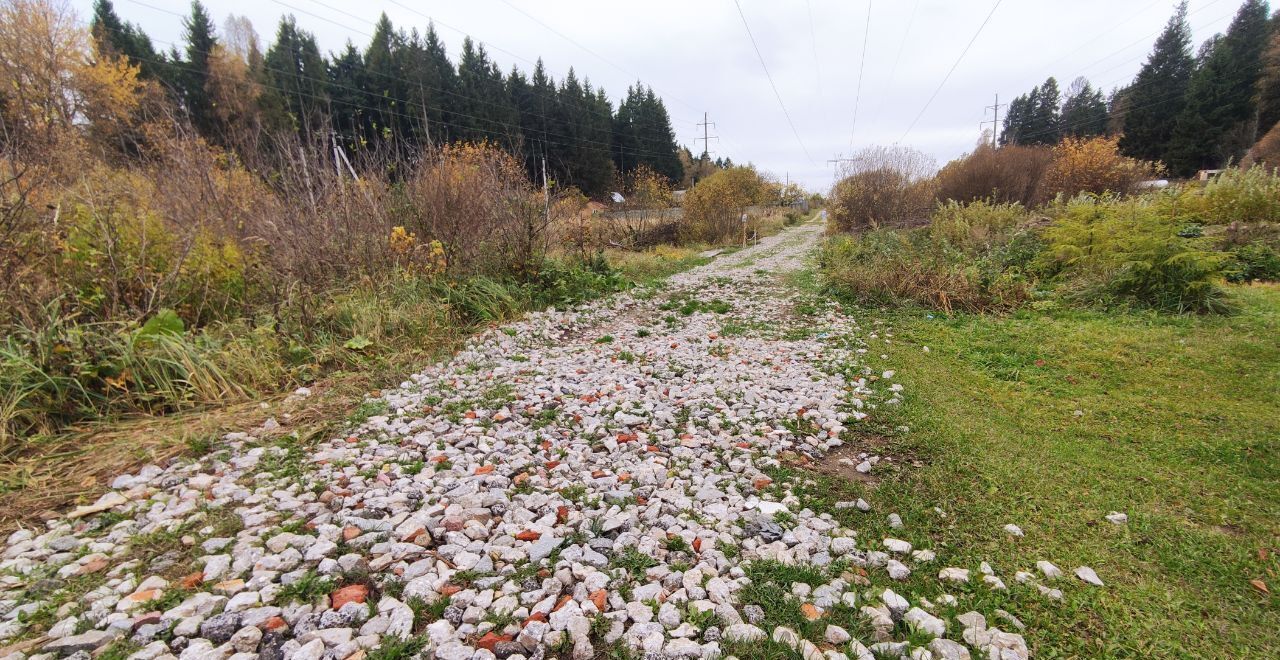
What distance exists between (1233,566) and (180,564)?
180 inches

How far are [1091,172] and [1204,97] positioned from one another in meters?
30.4

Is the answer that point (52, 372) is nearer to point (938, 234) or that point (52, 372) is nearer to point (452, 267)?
point (452, 267)

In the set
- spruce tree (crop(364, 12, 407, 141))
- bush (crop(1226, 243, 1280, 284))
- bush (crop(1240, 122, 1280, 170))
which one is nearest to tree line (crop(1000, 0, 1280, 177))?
bush (crop(1240, 122, 1280, 170))

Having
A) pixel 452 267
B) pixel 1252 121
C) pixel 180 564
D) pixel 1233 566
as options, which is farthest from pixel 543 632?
pixel 1252 121

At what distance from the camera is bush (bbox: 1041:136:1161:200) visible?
15.1m

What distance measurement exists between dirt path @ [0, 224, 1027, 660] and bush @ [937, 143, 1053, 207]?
16.6m

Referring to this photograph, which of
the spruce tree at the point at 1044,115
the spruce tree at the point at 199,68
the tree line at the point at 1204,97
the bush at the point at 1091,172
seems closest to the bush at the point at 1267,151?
the tree line at the point at 1204,97

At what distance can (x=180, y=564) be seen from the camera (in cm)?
213

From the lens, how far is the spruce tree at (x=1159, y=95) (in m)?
35.3

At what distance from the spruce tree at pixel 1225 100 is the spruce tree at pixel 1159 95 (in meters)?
1.20

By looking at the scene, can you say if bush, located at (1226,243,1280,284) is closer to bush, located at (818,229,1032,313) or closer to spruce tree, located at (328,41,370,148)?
bush, located at (818,229,1032,313)

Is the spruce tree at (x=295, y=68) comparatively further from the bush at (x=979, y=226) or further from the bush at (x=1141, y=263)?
the bush at (x=1141, y=263)

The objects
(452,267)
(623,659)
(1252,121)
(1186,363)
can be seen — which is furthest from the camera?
(1252,121)

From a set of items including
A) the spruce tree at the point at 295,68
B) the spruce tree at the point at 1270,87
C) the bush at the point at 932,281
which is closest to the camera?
the bush at the point at 932,281
